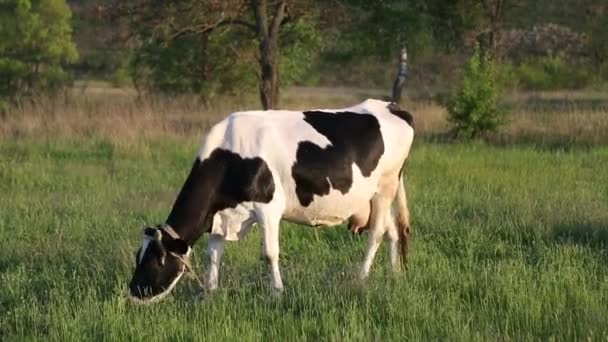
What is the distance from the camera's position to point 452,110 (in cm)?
1884

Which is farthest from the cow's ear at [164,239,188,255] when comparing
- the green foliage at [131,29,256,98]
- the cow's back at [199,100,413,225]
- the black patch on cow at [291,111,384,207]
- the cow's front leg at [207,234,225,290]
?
the green foliage at [131,29,256,98]

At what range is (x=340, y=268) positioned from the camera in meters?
8.01

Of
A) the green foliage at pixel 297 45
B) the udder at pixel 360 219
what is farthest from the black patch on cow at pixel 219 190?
the green foliage at pixel 297 45

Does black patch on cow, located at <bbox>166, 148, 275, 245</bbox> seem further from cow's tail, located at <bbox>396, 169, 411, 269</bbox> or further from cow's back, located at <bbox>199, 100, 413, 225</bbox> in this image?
cow's tail, located at <bbox>396, 169, 411, 269</bbox>

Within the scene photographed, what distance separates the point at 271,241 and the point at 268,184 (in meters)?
0.44

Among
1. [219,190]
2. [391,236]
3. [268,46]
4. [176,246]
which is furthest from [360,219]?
[268,46]

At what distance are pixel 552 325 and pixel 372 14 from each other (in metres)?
22.7

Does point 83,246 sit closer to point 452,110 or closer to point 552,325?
point 552,325

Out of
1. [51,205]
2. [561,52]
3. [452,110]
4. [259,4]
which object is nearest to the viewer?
[51,205]

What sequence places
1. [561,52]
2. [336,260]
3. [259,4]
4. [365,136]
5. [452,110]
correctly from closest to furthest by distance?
[365,136], [336,260], [452,110], [259,4], [561,52]

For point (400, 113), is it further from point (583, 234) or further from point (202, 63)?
point (202, 63)

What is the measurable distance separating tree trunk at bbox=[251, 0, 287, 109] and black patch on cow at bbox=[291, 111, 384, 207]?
1296cm

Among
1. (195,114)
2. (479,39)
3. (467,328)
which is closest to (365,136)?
(467,328)

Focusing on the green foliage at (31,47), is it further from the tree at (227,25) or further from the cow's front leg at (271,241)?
the cow's front leg at (271,241)
